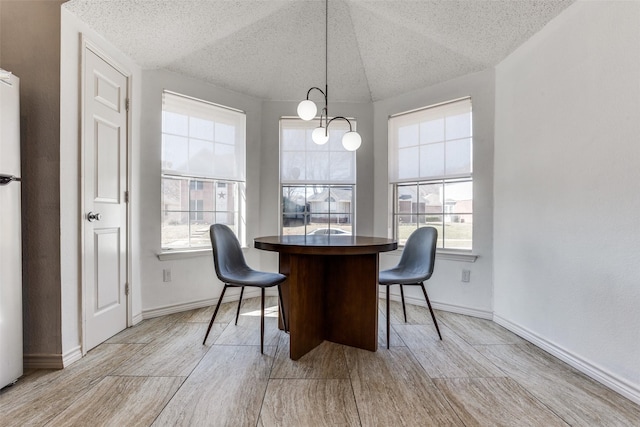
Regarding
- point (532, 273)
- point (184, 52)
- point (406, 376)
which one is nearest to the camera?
point (406, 376)

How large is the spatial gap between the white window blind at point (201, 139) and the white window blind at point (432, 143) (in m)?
1.74

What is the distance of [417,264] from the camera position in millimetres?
2588

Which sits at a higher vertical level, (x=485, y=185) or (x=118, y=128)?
(x=118, y=128)

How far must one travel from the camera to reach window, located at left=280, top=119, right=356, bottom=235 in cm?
353

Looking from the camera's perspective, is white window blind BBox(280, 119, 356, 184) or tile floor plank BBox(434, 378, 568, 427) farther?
white window blind BBox(280, 119, 356, 184)

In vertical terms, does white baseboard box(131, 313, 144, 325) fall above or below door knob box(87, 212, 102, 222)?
below

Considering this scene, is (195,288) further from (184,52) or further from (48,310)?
(184,52)

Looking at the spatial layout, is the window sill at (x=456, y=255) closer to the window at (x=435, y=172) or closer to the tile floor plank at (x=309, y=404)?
the window at (x=435, y=172)

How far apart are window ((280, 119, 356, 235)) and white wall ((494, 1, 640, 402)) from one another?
5.24ft

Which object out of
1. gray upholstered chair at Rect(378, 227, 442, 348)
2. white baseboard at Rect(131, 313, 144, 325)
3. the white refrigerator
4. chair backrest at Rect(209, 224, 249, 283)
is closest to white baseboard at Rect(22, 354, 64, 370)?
the white refrigerator

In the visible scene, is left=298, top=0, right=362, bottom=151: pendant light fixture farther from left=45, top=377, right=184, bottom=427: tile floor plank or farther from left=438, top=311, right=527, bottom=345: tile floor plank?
left=45, top=377, right=184, bottom=427: tile floor plank

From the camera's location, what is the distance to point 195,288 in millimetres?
3076

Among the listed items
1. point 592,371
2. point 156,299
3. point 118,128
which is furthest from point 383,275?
point 118,128

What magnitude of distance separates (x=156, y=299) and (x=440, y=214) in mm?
2910
